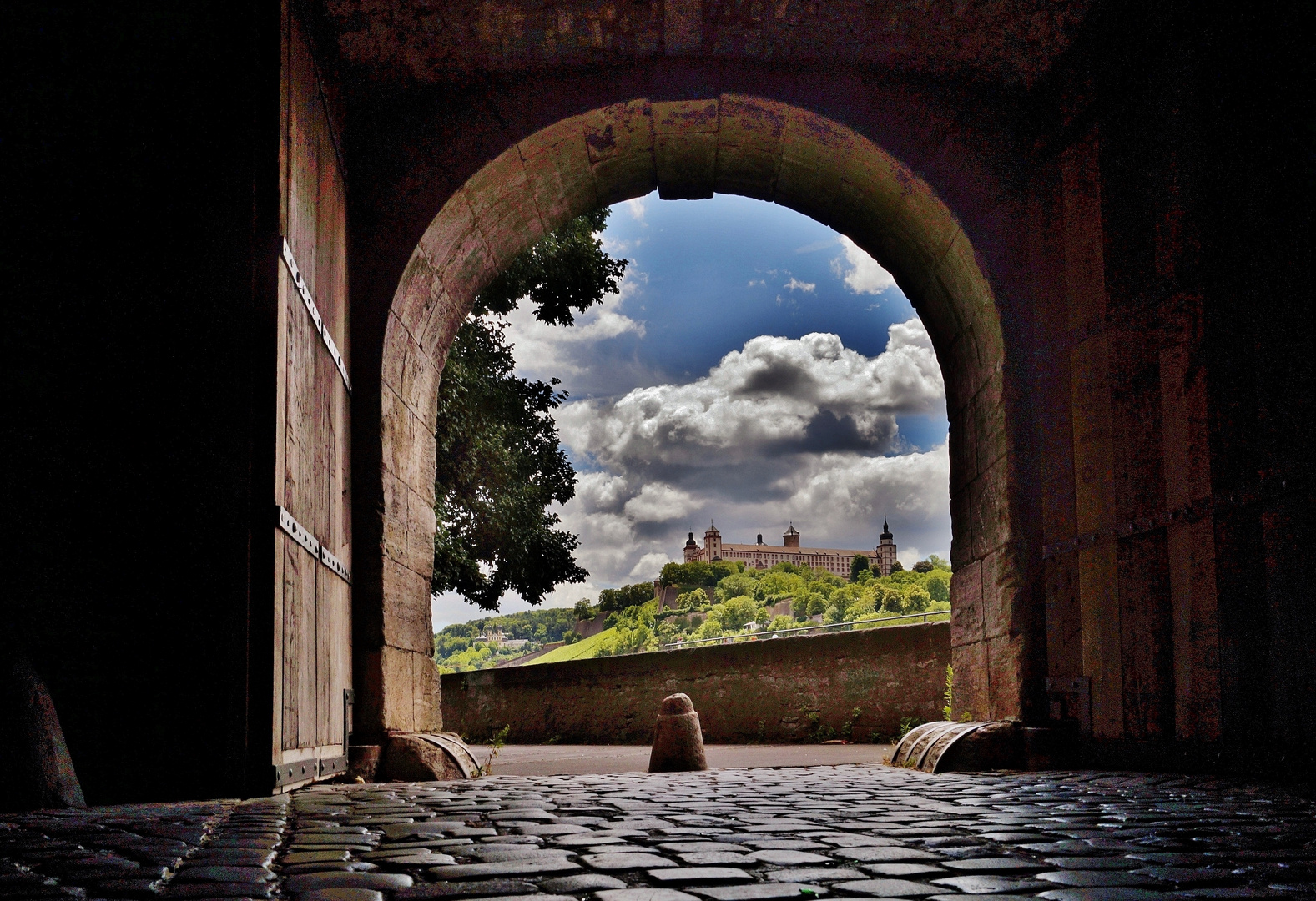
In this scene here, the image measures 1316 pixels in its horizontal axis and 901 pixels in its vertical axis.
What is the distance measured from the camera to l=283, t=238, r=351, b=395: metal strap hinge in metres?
4.22

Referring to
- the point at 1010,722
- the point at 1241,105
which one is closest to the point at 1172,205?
the point at 1241,105

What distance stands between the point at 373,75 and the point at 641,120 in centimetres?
159

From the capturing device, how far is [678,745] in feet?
25.1

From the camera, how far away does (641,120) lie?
6.40 meters

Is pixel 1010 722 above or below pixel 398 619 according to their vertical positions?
below

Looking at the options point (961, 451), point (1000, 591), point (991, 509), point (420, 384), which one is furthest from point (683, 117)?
point (1000, 591)

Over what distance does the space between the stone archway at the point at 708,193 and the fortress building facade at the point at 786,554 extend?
12161cm

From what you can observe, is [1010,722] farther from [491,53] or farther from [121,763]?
[491,53]

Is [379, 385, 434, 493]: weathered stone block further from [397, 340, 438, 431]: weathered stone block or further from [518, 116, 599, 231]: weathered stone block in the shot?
[518, 116, 599, 231]: weathered stone block

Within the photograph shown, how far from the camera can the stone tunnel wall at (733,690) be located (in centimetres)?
1209

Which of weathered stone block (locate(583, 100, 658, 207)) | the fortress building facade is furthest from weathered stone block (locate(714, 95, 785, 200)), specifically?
the fortress building facade

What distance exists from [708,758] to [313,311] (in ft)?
22.6

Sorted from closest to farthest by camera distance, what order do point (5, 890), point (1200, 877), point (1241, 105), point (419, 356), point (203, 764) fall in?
point (5, 890), point (1200, 877), point (203, 764), point (1241, 105), point (419, 356)

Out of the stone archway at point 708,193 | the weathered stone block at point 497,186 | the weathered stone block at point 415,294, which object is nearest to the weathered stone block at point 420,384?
the stone archway at point 708,193
